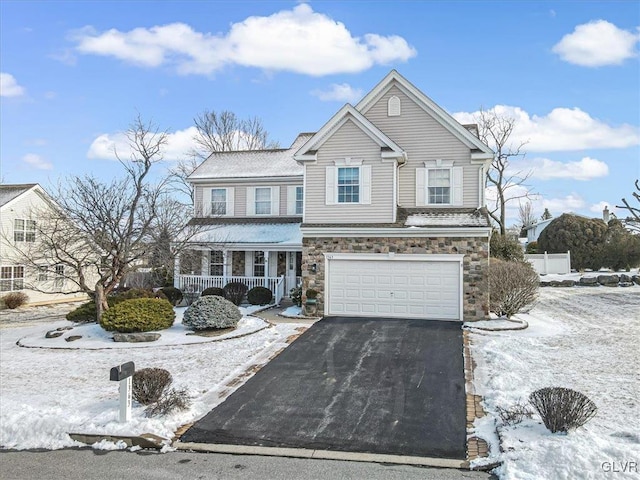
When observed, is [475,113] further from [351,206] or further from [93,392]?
[93,392]

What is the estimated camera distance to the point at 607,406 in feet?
26.0

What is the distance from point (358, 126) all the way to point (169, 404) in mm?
11952

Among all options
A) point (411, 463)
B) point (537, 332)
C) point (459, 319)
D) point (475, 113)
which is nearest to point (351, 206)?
point (459, 319)

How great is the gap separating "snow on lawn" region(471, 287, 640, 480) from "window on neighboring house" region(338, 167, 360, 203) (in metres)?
6.32

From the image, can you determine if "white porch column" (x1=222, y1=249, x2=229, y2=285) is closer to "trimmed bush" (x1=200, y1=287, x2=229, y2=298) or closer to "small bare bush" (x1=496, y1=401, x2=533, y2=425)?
"trimmed bush" (x1=200, y1=287, x2=229, y2=298)

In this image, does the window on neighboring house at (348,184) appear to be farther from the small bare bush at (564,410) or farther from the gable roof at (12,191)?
the gable roof at (12,191)

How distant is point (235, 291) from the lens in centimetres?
2109

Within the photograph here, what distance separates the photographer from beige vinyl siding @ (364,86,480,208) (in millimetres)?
17297

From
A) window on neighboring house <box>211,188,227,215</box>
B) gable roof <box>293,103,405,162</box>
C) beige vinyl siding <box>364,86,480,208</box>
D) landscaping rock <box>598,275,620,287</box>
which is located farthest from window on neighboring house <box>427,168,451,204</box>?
landscaping rock <box>598,275,620,287</box>

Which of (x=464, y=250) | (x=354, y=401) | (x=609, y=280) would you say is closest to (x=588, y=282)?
(x=609, y=280)

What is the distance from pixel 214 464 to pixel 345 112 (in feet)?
43.5

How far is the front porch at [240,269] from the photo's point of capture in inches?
863

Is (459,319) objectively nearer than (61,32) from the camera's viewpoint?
No

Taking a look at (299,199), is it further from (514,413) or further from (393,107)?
(514,413)
